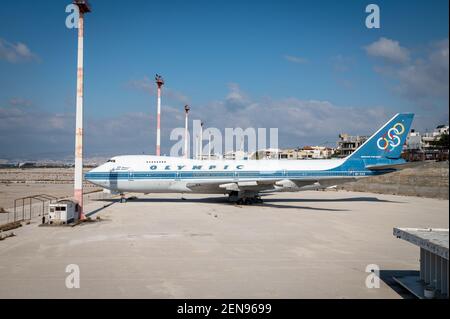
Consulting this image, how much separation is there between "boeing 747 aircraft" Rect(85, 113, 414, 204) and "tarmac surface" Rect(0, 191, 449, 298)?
8.30m

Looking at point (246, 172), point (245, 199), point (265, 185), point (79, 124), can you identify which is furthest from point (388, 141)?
point (79, 124)

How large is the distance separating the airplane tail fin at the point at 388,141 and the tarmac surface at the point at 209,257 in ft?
35.6

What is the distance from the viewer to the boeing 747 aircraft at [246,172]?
113 feet

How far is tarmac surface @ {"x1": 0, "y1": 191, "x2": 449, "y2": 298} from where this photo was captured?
Result: 10844 millimetres

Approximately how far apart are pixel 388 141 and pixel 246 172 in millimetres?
15143

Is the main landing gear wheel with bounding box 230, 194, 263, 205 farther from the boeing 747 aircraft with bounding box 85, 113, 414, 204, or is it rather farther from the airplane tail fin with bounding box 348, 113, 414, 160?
the airplane tail fin with bounding box 348, 113, 414, 160

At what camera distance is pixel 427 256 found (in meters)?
10.7

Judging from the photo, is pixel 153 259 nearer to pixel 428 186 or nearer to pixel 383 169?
pixel 383 169

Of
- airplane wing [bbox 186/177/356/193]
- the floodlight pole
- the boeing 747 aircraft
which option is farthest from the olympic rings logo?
the floodlight pole

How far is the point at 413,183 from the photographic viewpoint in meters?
48.2

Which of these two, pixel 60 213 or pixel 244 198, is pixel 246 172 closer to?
pixel 244 198

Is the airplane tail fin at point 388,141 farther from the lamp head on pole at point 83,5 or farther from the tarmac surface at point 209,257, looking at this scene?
the lamp head on pole at point 83,5

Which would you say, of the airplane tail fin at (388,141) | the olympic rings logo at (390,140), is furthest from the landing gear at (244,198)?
the olympic rings logo at (390,140)

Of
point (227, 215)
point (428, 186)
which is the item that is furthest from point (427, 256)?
point (428, 186)
